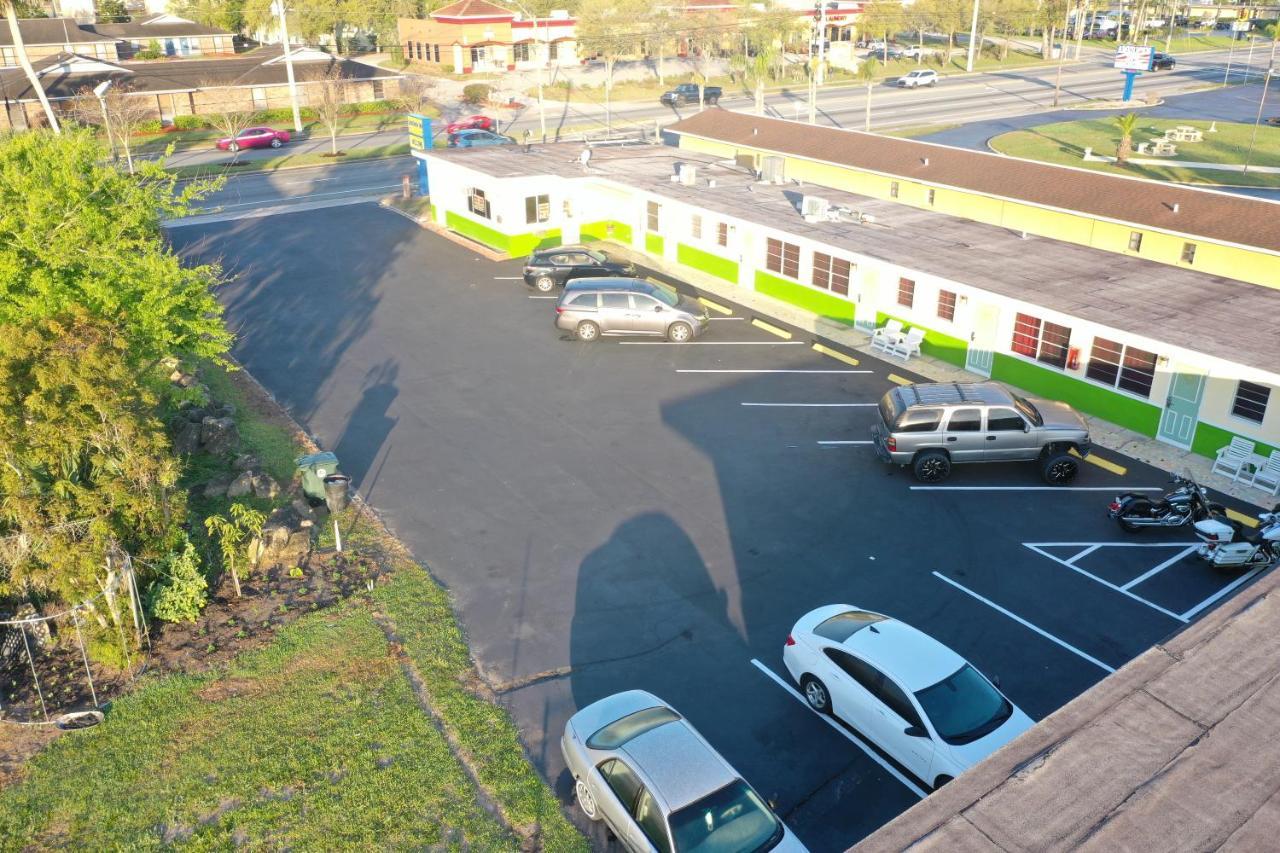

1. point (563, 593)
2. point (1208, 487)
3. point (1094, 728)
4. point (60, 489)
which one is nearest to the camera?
point (1094, 728)

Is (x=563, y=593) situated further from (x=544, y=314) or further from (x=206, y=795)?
(x=544, y=314)

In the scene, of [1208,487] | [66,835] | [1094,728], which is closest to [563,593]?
[66,835]

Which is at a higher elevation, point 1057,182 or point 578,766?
point 1057,182

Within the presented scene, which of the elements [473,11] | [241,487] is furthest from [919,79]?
[241,487]

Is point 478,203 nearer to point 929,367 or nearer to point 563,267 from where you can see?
point 563,267

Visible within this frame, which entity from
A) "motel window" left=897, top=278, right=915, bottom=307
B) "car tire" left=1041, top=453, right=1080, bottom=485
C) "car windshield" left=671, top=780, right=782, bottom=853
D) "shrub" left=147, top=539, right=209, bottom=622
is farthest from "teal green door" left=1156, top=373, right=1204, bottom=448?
"shrub" left=147, top=539, right=209, bottom=622

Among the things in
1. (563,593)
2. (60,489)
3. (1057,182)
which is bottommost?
(563,593)
